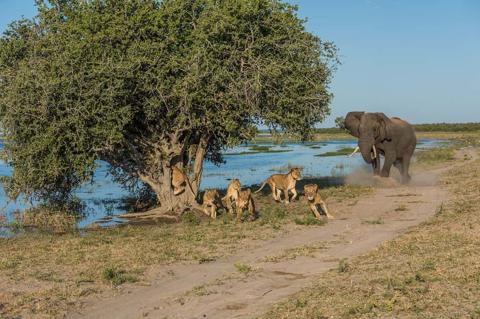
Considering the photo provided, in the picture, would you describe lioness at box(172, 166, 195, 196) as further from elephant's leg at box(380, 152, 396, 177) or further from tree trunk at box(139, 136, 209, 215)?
elephant's leg at box(380, 152, 396, 177)

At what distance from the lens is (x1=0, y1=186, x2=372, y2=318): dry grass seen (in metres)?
9.71

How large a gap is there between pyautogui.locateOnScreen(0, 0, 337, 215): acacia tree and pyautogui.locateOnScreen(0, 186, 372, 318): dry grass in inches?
102

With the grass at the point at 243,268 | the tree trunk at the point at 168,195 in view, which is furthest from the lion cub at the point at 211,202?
the grass at the point at 243,268

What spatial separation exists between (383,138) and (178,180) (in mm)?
10254

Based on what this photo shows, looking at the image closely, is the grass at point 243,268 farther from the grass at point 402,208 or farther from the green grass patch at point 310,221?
the grass at point 402,208


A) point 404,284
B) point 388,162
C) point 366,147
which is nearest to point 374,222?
point 404,284

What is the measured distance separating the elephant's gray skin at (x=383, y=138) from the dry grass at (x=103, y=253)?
692cm

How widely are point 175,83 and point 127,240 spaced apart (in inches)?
225

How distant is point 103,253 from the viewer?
1303 centimetres

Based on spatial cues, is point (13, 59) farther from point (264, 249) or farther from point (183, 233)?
point (264, 249)

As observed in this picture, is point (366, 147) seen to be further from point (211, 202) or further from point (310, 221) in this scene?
point (310, 221)

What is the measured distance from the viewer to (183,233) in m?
15.8

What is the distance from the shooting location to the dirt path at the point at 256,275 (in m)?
8.77

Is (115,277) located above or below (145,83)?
below
